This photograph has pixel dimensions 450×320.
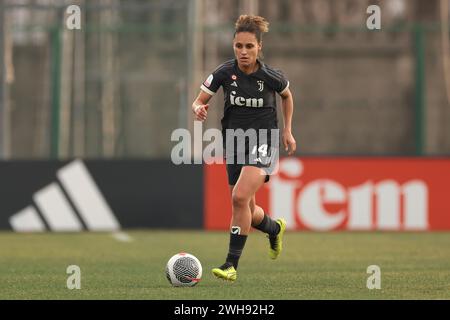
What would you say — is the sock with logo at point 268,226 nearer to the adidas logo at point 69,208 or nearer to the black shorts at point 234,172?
the black shorts at point 234,172

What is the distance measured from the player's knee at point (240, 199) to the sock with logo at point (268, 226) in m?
0.73

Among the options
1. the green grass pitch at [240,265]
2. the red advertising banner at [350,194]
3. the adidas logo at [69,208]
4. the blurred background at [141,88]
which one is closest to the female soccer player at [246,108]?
the green grass pitch at [240,265]

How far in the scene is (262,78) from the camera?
9.75 meters

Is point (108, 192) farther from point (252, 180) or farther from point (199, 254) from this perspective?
point (252, 180)

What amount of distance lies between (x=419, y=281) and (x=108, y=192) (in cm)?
838

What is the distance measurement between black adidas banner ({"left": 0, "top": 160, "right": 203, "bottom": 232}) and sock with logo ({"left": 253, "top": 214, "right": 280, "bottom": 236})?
705cm

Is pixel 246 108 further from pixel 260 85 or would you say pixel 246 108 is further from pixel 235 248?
pixel 235 248

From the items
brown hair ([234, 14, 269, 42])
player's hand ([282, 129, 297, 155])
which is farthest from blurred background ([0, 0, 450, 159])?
brown hair ([234, 14, 269, 42])

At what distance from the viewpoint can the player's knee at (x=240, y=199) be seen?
9586 millimetres

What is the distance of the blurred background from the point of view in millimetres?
18641

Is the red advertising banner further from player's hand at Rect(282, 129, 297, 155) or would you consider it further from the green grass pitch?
player's hand at Rect(282, 129, 297, 155)

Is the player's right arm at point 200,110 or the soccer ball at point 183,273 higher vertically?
the player's right arm at point 200,110
